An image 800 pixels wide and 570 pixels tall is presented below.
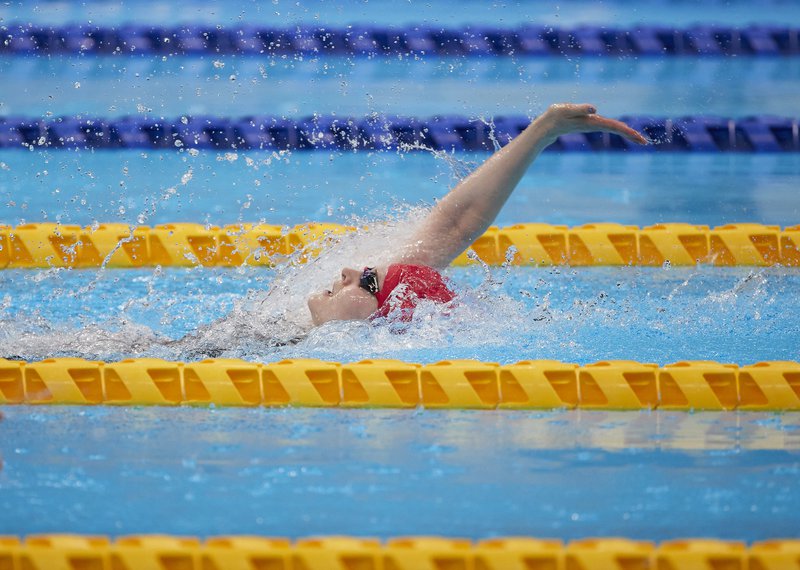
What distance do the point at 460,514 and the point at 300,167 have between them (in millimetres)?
4192

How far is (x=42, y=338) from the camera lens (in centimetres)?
357

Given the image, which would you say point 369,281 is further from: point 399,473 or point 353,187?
point 353,187

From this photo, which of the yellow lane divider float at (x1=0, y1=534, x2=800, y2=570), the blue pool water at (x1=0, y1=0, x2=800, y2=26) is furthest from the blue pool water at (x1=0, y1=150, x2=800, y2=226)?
the yellow lane divider float at (x1=0, y1=534, x2=800, y2=570)

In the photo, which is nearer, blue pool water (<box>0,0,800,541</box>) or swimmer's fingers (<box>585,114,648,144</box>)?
blue pool water (<box>0,0,800,541</box>)

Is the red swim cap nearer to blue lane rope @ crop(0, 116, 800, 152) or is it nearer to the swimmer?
the swimmer

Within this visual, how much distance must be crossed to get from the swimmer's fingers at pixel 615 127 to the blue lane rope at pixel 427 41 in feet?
15.2

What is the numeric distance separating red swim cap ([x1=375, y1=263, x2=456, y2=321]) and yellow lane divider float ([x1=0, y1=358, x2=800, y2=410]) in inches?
14.4

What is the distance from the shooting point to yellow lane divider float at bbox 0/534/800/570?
7.04ft

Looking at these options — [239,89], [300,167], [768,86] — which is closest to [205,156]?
[300,167]

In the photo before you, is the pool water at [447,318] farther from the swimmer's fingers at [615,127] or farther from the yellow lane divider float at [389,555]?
the yellow lane divider float at [389,555]

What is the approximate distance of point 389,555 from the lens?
7.14 feet

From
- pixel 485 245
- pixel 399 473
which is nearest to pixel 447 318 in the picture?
pixel 399 473

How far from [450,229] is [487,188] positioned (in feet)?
0.63

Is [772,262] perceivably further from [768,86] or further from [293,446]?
[768,86]
